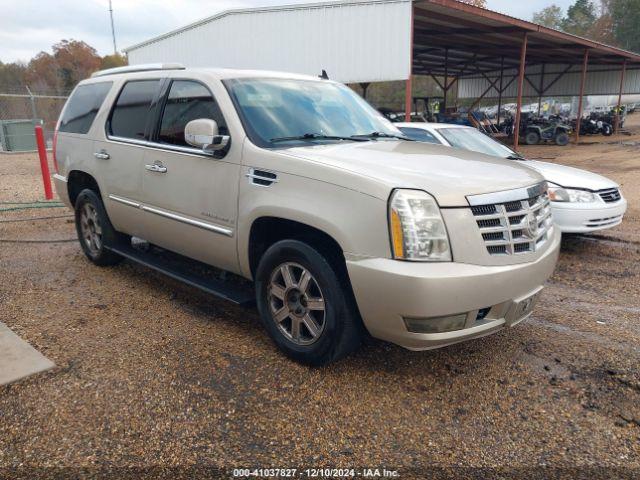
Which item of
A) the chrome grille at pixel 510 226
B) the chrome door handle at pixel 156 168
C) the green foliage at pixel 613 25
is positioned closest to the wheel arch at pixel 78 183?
the chrome door handle at pixel 156 168

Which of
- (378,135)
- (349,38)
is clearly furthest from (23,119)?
(378,135)

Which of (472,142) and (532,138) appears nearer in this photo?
(472,142)

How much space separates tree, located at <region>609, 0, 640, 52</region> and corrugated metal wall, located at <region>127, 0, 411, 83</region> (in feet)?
280

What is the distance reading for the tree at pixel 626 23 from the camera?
266 ft

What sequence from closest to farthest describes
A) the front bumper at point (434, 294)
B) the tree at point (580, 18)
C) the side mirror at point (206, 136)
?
the front bumper at point (434, 294), the side mirror at point (206, 136), the tree at point (580, 18)

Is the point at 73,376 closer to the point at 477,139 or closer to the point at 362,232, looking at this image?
the point at 362,232

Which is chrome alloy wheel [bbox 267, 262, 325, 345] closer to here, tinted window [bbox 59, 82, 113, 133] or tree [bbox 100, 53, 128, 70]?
tinted window [bbox 59, 82, 113, 133]

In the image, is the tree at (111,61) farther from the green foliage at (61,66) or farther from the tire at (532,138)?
the tire at (532,138)

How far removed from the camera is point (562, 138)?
23703 millimetres

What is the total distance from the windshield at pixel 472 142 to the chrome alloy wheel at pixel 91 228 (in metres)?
4.42

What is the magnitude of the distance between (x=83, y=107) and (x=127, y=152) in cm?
126

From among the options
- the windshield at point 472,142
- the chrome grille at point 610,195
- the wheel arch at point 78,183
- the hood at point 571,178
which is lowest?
the chrome grille at point 610,195

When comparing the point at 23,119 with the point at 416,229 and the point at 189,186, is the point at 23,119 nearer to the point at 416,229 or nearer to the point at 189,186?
the point at 189,186

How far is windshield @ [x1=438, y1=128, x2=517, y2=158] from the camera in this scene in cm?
699
